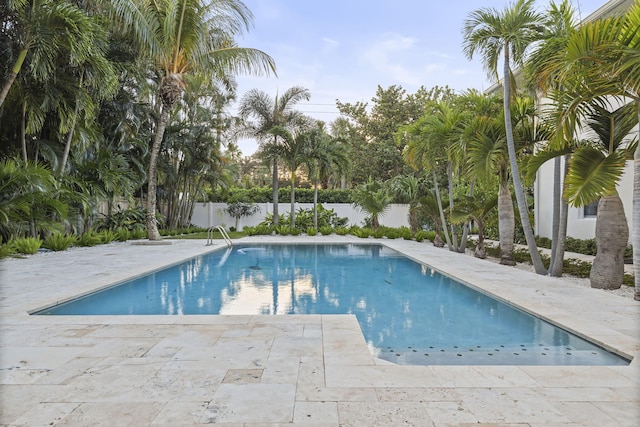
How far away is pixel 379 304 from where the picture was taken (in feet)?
19.5

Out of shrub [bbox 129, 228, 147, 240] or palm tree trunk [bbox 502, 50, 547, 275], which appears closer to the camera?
palm tree trunk [bbox 502, 50, 547, 275]

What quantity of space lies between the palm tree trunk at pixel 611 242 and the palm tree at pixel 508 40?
136cm

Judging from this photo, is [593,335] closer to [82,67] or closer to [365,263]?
[365,263]

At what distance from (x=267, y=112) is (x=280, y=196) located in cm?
556

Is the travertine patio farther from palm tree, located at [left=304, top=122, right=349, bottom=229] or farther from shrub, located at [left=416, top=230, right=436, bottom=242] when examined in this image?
palm tree, located at [left=304, top=122, right=349, bottom=229]

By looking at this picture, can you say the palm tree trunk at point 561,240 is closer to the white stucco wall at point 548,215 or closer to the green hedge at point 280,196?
the white stucco wall at point 548,215

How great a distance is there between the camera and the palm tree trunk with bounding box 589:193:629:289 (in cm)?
597

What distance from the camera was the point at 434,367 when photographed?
9.99 feet

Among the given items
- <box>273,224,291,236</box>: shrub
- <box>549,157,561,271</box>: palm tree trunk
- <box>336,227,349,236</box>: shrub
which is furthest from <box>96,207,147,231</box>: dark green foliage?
<box>549,157,561,271</box>: palm tree trunk

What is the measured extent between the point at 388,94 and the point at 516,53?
63.5ft

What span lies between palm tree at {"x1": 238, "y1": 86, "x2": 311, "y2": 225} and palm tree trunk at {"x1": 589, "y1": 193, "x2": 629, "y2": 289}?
12763mm

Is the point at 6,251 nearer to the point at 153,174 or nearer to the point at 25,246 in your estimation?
the point at 25,246

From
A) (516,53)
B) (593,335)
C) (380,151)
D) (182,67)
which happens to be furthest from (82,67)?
(380,151)

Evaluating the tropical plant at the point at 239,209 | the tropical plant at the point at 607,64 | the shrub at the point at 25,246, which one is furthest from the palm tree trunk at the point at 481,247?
the tropical plant at the point at 239,209
